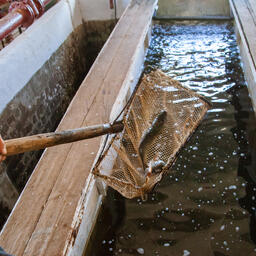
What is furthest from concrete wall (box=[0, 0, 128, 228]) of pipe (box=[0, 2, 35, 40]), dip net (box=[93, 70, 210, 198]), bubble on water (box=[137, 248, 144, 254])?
bubble on water (box=[137, 248, 144, 254])

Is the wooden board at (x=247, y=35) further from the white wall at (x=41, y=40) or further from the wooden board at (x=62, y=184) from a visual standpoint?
the white wall at (x=41, y=40)

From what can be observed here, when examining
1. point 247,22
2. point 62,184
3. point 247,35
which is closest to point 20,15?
point 62,184

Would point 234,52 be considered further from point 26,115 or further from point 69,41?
point 26,115

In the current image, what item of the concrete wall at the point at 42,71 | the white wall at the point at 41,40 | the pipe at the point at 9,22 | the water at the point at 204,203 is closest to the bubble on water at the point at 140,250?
the water at the point at 204,203

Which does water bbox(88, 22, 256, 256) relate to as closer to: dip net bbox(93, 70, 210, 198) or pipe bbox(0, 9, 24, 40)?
dip net bbox(93, 70, 210, 198)

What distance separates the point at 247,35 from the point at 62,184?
4.43 meters

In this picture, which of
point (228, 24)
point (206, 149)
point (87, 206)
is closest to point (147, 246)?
point (87, 206)

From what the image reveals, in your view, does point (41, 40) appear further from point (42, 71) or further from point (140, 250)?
point (140, 250)

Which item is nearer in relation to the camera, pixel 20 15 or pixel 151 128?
pixel 151 128

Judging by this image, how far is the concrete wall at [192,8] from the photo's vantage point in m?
6.92

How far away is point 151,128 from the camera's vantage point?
9.60 feet

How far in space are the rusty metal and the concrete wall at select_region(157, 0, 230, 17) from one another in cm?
416

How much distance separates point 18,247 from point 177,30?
6119mm

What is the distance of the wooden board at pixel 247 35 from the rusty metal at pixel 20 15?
3.75 meters
